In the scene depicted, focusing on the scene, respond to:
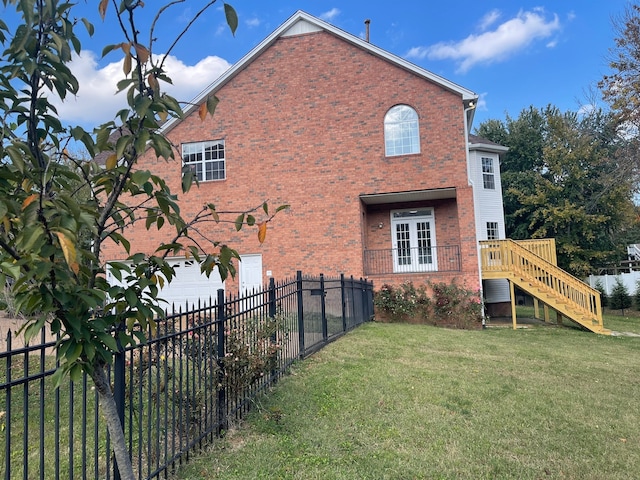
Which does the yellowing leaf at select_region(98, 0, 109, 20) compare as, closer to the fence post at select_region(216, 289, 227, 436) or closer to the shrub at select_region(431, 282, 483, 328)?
the fence post at select_region(216, 289, 227, 436)

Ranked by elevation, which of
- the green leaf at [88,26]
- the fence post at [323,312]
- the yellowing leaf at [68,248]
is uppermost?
the green leaf at [88,26]

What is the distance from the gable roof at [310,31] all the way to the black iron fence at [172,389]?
11006 millimetres

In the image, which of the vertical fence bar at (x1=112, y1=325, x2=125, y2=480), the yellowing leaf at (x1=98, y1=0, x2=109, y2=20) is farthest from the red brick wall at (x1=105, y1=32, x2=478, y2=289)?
the yellowing leaf at (x1=98, y1=0, x2=109, y2=20)

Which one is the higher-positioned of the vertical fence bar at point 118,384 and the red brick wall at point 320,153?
the red brick wall at point 320,153

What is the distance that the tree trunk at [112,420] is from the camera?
2270 mm

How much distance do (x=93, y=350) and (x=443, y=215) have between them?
15987 mm

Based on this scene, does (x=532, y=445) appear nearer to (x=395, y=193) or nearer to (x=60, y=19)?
(x=60, y=19)

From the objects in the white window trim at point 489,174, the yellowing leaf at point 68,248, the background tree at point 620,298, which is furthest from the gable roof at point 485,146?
the yellowing leaf at point 68,248

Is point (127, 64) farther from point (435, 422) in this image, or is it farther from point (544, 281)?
point (544, 281)

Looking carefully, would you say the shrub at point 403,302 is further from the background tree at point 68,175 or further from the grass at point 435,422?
the background tree at point 68,175

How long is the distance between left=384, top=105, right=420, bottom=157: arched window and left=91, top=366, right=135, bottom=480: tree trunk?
45.7ft

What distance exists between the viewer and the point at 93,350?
1.86 meters

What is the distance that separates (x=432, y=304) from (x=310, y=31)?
36.6 ft

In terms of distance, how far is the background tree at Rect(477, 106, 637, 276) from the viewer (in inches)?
955
